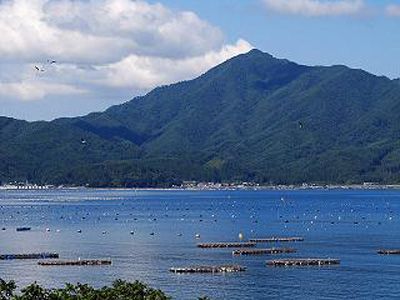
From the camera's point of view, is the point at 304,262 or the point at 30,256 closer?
the point at 304,262

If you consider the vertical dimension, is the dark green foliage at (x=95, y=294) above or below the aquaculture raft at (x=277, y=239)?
above

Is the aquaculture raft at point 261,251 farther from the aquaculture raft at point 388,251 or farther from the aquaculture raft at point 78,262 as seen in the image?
the aquaculture raft at point 78,262

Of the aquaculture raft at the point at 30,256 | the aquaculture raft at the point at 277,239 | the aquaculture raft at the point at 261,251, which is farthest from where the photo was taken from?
the aquaculture raft at the point at 277,239

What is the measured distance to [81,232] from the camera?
656ft

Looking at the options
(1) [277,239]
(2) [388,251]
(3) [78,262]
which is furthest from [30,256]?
(2) [388,251]

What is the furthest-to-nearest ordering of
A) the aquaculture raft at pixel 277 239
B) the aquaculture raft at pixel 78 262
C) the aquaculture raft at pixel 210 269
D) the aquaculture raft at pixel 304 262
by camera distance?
1. the aquaculture raft at pixel 277 239
2. the aquaculture raft at pixel 78 262
3. the aquaculture raft at pixel 304 262
4. the aquaculture raft at pixel 210 269

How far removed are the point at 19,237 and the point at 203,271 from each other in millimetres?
77306

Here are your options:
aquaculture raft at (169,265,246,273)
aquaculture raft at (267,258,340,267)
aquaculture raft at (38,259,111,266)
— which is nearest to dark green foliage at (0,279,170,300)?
aquaculture raft at (169,265,246,273)

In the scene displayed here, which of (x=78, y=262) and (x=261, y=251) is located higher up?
(x=261, y=251)

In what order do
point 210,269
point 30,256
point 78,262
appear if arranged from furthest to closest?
1. point 30,256
2. point 78,262
3. point 210,269

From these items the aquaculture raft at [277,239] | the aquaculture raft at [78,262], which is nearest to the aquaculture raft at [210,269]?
the aquaculture raft at [78,262]

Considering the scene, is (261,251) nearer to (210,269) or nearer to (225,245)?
(225,245)

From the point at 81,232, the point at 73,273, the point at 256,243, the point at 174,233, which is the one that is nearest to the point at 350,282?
the point at 73,273

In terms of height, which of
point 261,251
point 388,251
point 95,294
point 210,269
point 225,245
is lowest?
point 210,269
